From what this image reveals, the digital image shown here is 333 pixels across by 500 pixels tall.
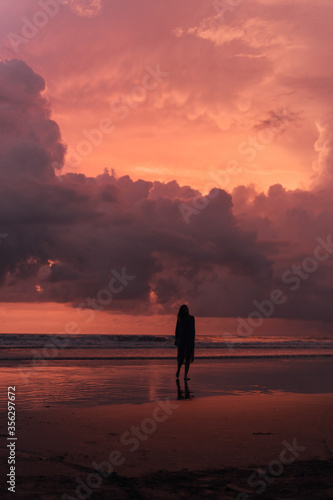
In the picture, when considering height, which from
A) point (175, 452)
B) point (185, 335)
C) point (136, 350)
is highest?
point (185, 335)

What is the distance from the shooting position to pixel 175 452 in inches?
261

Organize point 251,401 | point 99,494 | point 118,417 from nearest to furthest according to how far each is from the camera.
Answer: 1. point 99,494
2. point 118,417
3. point 251,401

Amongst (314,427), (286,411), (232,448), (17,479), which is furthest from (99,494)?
(286,411)

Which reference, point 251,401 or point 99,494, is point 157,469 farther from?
point 251,401

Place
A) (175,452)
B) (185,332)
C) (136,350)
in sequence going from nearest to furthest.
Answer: (175,452), (185,332), (136,350)

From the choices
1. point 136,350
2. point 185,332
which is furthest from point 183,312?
point 136,350

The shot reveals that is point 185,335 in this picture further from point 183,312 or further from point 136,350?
point 136,350

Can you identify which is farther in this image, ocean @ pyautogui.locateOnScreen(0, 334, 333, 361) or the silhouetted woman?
ocean @ pyautogui.locateOnScreen(0, 334, 333, 361)

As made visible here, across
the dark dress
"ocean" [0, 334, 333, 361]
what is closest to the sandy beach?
the dark dress

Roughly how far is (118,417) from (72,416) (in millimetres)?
829

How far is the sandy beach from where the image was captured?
5.05 meters

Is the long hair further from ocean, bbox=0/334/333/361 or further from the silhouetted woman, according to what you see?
ocean, bbox=0/334/333/361

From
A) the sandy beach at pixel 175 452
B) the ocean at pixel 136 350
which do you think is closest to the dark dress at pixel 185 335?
the sandy beach at pixel 175 452

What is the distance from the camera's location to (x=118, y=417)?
9523 millimetres
